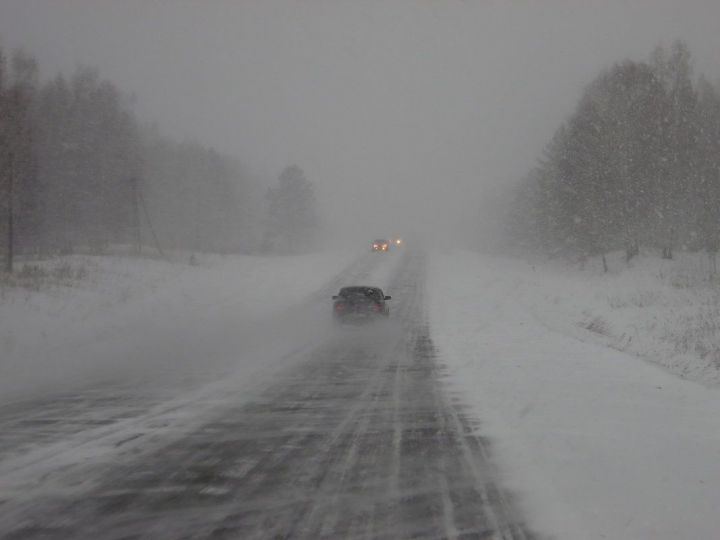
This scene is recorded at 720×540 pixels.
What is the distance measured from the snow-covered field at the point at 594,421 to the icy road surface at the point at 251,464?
417 mm

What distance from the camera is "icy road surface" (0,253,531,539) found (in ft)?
12.0

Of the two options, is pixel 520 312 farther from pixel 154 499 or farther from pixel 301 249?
pixel 301 249

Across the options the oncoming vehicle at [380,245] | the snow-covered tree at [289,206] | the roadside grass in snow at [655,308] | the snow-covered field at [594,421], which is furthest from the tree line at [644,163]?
the snow-covered tree at [289,206]

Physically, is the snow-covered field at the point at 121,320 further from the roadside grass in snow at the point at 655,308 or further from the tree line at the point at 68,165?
the roadside grass in snow at the point at 655,308

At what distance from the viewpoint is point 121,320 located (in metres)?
15.4

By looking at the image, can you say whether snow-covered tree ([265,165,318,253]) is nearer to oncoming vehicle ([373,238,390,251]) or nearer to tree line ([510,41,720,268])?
oncoming vehicle ([373,238,390,251])

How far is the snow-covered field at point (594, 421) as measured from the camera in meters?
3.82

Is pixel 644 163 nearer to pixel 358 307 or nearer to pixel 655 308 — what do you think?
pixel 655 308

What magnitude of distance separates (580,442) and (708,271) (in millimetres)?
26314

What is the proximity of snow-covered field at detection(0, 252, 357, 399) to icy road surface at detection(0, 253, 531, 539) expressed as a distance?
7.86ft

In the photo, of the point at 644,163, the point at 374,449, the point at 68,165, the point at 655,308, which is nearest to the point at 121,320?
the point at 374,449

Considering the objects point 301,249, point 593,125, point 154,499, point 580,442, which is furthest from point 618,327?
A: point 301,249

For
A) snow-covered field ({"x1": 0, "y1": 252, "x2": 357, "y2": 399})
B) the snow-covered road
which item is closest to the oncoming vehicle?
snow-covered field ({"x1": 0, "y1": 252, "x2": 357, "y2": 399})

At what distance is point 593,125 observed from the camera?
29609 millimetres
